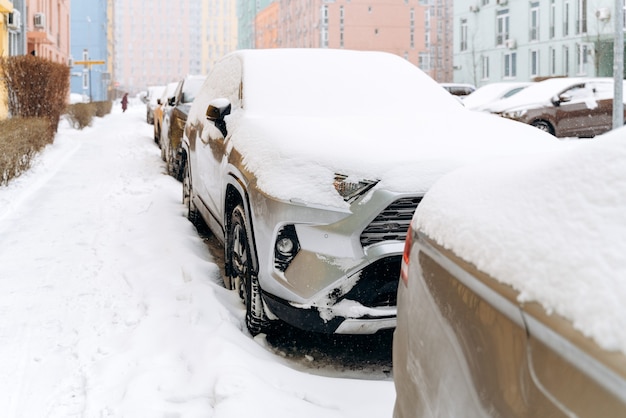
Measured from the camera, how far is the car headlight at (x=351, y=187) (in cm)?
371

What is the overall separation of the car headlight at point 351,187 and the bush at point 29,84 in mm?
12536

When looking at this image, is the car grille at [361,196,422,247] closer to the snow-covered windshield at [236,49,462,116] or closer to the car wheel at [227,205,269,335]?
the car wheel at [227,205,269,335]

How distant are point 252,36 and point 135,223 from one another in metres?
123

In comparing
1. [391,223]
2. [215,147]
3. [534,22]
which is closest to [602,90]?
[215,147]

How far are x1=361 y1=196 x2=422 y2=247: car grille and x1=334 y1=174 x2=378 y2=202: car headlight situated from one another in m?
0.15

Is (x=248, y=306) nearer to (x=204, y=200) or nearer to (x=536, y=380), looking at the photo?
(x=204, y=200)

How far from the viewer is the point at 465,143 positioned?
426cm

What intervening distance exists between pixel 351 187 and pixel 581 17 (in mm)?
40815

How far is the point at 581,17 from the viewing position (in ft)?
133

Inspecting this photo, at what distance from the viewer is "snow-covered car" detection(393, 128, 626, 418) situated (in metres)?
1.26

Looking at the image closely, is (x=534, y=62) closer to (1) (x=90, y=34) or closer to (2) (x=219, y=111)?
(2) (x=219, y=111)

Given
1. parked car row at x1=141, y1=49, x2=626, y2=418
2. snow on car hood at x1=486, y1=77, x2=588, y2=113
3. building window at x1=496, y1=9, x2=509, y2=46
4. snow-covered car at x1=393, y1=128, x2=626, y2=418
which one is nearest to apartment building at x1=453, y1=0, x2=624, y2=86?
building window at x1=496, y1=9, x2=509, y2=46

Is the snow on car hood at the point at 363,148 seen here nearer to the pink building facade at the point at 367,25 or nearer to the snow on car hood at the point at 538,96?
the snow on car hood at the point at 538,96

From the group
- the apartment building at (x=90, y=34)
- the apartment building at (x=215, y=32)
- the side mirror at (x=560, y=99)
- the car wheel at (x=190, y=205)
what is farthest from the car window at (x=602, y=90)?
the apartment building at (x=215, y=32)
